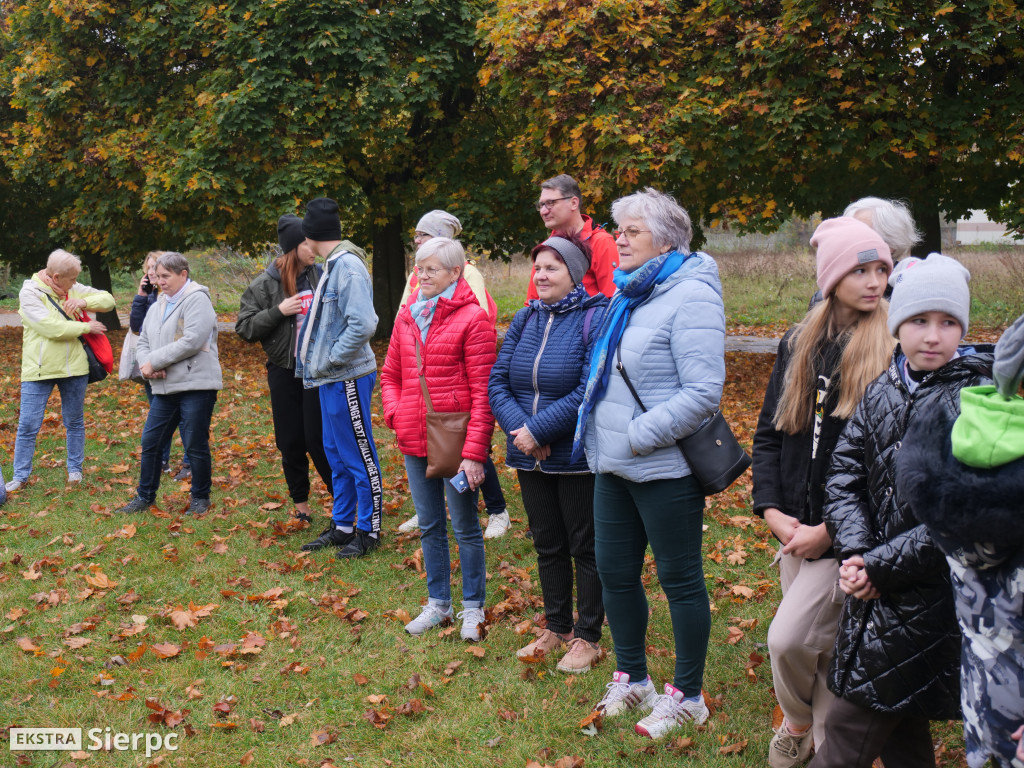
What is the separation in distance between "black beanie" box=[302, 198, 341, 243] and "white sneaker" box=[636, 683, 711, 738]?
3798mm

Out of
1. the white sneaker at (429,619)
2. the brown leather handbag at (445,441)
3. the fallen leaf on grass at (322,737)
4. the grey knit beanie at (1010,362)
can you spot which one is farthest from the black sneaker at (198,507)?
the grey knit beanie at (1010,362)

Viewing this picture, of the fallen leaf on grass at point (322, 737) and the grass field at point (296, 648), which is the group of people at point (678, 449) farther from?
the fallen leaf on grass at point (322, 737)

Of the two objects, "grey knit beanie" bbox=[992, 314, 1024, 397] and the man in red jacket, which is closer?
"grey knit beanie" bbox=[992, 314, 1024, 397]

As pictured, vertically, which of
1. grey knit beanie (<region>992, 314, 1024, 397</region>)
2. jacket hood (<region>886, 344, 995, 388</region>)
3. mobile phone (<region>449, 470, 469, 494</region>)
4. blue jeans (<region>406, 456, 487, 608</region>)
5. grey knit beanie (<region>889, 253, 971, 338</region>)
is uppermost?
grey knit beanie (<region>889, 253, 971, 338</region>)

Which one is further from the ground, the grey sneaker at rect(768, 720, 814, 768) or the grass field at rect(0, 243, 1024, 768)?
the grey sneaker at rect(768, 720, 814, 768)

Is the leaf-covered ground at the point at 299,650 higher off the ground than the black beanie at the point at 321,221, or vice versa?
the black beanie at the point at 321,221

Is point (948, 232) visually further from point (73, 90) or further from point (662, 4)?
point (73, 90)

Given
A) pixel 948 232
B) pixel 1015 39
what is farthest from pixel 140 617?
pixel 948 232

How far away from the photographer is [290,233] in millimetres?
6547

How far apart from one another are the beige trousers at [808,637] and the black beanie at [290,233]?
4527 millimetres

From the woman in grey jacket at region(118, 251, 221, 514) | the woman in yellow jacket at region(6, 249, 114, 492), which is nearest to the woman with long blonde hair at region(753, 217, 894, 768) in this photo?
the woman in grey jacket at region(118, 251, 221, 514)

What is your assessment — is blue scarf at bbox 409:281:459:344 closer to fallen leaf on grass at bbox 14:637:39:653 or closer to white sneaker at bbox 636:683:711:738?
white sneaker at bbox 636:683:711:738

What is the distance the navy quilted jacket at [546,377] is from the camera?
4.27 m

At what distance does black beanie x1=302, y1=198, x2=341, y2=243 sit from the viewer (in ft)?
20.0
